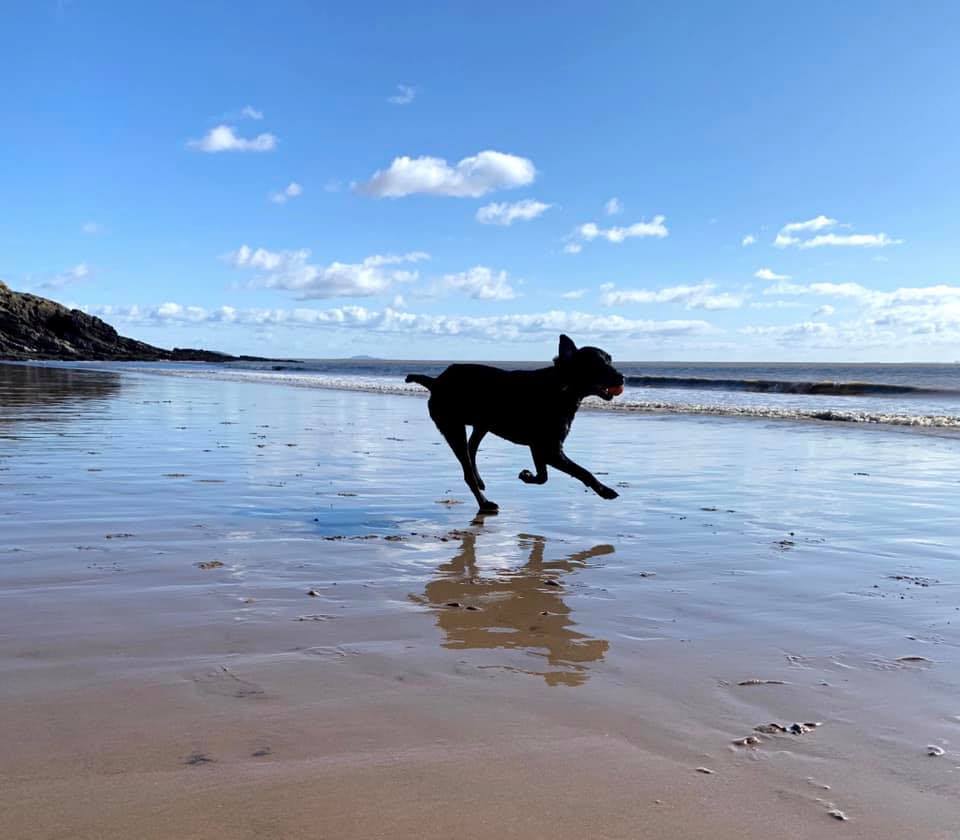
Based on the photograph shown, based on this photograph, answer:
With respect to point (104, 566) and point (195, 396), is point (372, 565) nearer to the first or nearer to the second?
point (104, 566)

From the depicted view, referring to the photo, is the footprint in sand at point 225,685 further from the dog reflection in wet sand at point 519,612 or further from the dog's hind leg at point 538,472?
the dog's hind leg at point 538,472

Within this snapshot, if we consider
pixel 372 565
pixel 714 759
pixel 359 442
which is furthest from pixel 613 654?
pixel 359 442

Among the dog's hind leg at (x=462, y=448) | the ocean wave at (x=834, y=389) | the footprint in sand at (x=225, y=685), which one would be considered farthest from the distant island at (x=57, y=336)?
the footprint in sand at (x=225, y=685)

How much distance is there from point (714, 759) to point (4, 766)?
2.20m

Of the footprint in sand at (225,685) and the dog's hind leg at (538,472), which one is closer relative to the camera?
the footprint in sand at (225,685)

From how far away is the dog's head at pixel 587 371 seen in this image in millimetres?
7312

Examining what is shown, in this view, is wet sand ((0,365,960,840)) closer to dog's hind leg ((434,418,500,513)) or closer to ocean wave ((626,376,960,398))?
dog's hind leg ((434,418,500,513))

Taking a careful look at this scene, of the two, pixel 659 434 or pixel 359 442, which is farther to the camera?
pixel 659 434

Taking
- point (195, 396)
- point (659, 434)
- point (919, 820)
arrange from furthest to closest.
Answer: point (195, 396) < point (659, 434) < point (919, 820)

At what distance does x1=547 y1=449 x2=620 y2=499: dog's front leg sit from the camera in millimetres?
7293

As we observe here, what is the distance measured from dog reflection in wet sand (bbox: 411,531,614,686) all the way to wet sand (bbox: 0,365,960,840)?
1.0 inches

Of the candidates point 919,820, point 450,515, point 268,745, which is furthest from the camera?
point 450,515

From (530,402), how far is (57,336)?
345ft

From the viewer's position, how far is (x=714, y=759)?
2.69 meters
